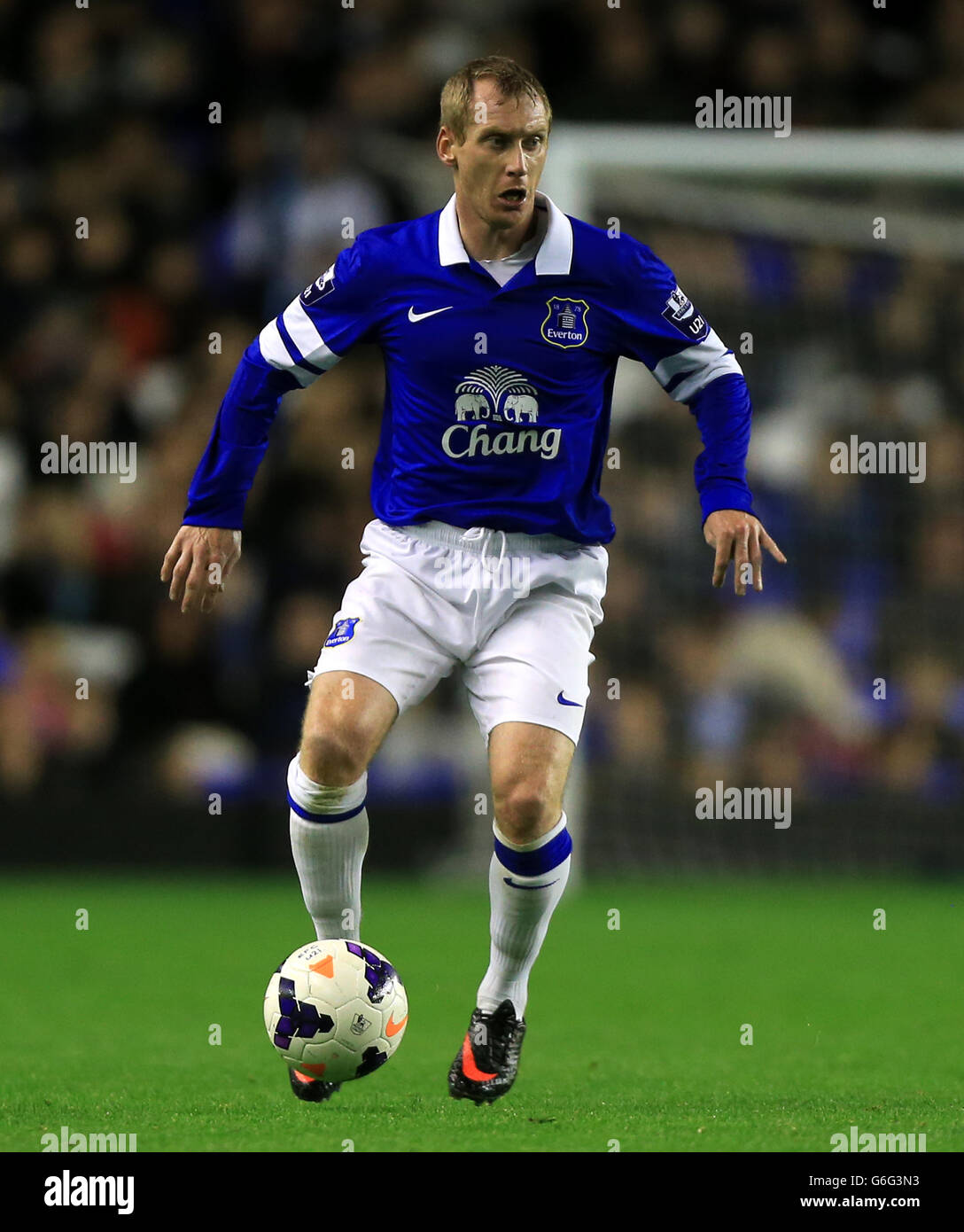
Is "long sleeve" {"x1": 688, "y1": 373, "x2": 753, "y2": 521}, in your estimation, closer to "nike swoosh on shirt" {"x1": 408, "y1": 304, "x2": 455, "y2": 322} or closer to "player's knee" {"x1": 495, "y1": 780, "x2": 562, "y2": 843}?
"nike swoosh on shirt" {"x1": 408, "y1": 304, "x2": 455, "y2": 322}

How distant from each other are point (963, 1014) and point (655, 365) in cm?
291

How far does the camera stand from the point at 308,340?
5.71 meters

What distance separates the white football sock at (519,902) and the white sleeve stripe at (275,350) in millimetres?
1422

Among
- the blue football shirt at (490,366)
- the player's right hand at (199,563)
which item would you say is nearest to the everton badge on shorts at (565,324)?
the blue football shirt at (490,366)

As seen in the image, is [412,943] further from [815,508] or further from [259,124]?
[259,124]

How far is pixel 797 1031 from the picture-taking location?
692cm

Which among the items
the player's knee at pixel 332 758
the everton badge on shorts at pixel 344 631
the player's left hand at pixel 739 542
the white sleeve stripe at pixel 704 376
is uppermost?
the white sleeve stripe at pixel 704 376

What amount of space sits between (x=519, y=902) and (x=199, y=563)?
129 cm

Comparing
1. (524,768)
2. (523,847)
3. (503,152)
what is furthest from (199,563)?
(503,152)

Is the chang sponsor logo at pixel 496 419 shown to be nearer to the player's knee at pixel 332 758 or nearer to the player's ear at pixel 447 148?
the player's ear at pixel 447 148

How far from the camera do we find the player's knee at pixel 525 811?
5.45m

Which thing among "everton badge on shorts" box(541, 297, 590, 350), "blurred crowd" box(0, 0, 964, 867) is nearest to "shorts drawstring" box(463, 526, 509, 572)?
"everton badge on shorts" box(541, 297, 590, 350)

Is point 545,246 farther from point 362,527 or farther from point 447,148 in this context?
point 362,527

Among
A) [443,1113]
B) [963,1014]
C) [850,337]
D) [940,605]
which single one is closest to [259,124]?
[850,337]
